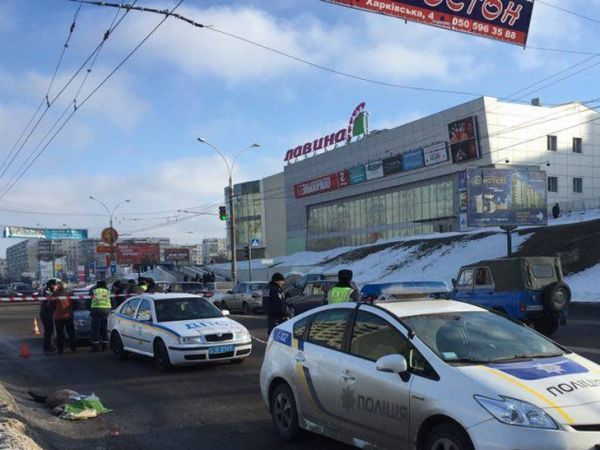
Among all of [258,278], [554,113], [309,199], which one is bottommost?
[258,278]

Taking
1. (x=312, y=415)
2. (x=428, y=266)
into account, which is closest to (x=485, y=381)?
(x=312, y=415)

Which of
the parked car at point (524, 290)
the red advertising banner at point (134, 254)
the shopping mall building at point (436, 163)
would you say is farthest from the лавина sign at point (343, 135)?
the parked car at point (524, 290)

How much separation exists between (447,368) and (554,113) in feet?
187

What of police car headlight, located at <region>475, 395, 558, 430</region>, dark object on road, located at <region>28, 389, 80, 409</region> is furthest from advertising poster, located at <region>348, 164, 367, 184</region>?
police car headlight, located at <region>475, 395, 558, 430</region>

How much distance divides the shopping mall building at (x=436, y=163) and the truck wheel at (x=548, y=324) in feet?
91.4

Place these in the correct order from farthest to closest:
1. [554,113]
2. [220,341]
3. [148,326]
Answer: [554,113], [148,326], [220,341]

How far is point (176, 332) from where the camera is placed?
11.0 metres

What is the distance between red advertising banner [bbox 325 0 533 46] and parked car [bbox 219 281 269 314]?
16883 mm

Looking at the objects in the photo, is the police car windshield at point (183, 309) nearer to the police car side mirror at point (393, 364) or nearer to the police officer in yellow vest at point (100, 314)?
the police officer in yellow vest at point (100, 314)

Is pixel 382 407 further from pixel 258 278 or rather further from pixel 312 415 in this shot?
pixel 258 278

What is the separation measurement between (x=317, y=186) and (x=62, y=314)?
63843 millimetres

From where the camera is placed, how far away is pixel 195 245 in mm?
181500

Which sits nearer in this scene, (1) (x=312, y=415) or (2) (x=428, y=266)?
(1) (x=312, y=415)

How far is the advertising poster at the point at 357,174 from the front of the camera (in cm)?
6906
